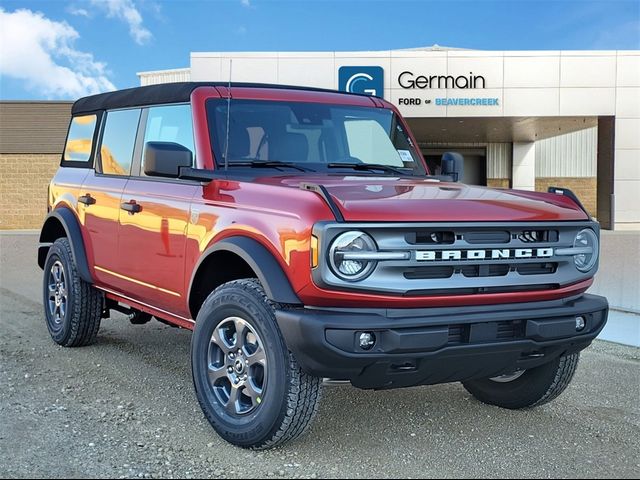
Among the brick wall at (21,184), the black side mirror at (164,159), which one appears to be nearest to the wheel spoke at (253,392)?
the black side mirror at (164,159)

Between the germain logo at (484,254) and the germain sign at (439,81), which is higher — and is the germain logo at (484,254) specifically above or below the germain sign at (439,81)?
below

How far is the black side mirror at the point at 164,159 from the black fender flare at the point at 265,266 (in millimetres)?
689

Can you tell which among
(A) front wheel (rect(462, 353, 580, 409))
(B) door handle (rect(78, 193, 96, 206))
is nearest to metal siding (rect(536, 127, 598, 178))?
(B) door handle (rect(78, 193, 96, 206))

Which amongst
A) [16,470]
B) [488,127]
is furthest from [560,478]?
[488,127]

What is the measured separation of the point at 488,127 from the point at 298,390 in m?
24.5

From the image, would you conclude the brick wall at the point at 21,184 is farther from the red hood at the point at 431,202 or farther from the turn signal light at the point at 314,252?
the turn signal light at the point at 314,252

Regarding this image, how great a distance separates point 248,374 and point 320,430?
0.66 m

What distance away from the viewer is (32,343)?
6355 mm

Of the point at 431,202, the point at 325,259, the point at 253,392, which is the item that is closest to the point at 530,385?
the point at 431,202

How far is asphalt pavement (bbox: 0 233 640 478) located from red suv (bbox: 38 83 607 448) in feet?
0.74

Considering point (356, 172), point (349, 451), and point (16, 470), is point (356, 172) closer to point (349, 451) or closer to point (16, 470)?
point (349, 451)

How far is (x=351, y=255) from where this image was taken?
3.17 m

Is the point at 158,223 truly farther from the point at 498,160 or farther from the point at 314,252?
the point at 498,160

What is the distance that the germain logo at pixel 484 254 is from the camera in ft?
10.8
